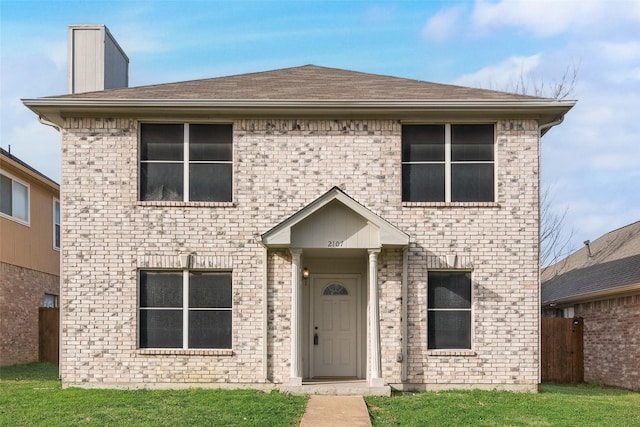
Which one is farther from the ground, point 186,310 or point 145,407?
point 186,310

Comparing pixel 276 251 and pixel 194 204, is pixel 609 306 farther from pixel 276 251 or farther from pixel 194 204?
pixel 194 204

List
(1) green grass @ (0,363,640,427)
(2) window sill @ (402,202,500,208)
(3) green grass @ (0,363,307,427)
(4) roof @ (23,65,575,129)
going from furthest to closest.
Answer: (2) window sill @ (402,202,500,208) → (4) roof @ (23,65,575,129) → (1) green grass @ (0,363,640,427) → (3) green grass @ (0,363,307,427)

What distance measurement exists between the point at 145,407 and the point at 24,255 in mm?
10383

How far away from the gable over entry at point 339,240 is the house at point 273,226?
0.27 meters

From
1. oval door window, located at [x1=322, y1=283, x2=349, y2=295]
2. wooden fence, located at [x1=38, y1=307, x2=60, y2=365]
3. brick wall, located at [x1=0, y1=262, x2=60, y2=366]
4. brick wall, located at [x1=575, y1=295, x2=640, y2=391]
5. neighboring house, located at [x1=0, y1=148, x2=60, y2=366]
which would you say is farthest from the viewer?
wooden fence, located at [x1=38, y1=307, x2=60, y2=365]

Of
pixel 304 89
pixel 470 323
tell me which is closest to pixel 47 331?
pixel 304 89

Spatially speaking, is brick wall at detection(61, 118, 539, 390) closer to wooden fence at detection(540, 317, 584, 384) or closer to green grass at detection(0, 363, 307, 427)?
green grass at detection(0, 363, 307, 427)

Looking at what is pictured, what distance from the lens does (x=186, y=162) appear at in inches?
568

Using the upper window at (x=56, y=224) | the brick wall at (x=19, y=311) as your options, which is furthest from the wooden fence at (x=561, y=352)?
the upper window at (x=56, y=224)

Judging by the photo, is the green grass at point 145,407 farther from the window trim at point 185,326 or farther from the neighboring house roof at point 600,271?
the neighboring house roof at point 600,271

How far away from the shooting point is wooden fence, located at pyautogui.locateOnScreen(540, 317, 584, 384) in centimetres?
1914

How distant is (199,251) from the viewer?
14.3 meters

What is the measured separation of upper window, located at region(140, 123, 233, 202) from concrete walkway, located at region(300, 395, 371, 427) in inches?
172

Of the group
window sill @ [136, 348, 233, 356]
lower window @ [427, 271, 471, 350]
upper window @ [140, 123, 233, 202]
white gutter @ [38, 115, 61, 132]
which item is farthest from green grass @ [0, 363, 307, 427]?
white gutter @ [38, 115, 61, 132]
